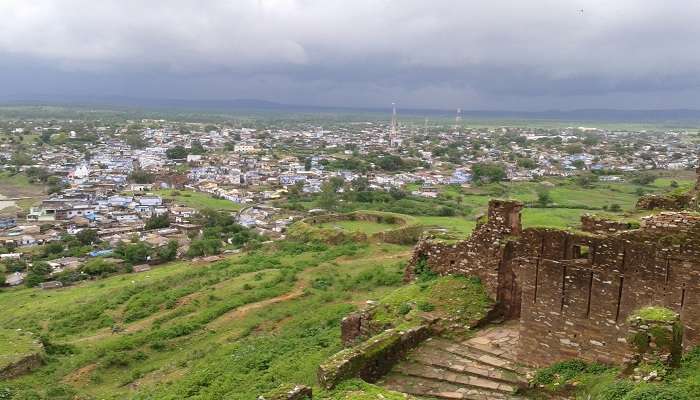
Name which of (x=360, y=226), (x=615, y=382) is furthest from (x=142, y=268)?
(x=615, y=382)

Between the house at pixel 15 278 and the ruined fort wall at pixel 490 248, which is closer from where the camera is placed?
the ruined fort wall at pixel 490 248

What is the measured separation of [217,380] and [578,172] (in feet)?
313

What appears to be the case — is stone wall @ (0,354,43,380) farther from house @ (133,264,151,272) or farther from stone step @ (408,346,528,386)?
house @ (133,264,151,272)

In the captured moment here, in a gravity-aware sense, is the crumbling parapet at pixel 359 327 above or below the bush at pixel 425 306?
below

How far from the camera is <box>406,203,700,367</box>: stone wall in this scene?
433 inches

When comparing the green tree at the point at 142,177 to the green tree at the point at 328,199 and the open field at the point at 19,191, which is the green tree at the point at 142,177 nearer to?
the open field at the point at 19,191

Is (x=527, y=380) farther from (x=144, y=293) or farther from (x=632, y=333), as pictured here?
(x=144, y=293)

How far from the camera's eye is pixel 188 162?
127m

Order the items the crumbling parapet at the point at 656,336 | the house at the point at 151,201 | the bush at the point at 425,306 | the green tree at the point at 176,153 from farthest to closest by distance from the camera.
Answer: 1. the green tree at the point at 176,153
2. the house at the point at 151,201
3. the bush at the point at 425,306
4. the crumbling parapet at the point at 656,336

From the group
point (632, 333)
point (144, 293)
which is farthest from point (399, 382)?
point (144, 293)

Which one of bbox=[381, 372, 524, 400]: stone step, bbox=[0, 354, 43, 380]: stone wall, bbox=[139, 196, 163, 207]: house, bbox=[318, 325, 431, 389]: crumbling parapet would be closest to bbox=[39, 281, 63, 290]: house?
bbox=[0, 354, 43, 380]: stone wall

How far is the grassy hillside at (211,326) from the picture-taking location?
51.6 ft

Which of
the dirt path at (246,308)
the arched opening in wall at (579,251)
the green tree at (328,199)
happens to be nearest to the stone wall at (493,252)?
the arched opening in wall at (579,251)

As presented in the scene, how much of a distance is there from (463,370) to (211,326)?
12321 mm
